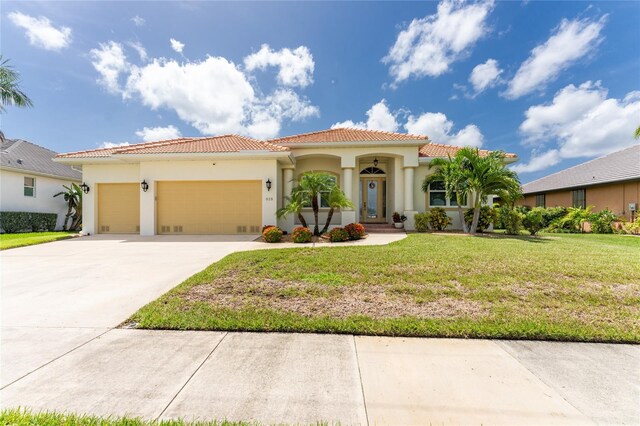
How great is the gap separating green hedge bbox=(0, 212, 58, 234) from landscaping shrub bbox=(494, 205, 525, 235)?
2754cm

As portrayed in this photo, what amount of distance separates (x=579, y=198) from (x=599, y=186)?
2.00 metres

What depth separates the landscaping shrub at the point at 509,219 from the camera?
12.3 meters

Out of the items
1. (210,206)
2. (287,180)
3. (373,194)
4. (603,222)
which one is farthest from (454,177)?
(210,206)

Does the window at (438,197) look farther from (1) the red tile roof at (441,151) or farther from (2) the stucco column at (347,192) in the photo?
(2) the stucco column at (347,192)

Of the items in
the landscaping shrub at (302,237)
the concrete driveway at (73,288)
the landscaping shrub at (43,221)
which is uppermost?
the landscaping shrub at (43,221)

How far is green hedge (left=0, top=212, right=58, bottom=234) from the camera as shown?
14.9m

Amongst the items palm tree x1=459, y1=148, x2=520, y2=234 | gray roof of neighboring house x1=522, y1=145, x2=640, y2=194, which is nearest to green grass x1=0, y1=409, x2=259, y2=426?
palm tree x1=459, y1=148, x2=520, y2=234

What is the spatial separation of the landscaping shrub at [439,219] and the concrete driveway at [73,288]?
9641mm

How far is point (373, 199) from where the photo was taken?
50.8 ft

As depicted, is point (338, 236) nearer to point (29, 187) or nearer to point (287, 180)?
point (287, 180)

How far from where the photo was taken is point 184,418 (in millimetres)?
2080

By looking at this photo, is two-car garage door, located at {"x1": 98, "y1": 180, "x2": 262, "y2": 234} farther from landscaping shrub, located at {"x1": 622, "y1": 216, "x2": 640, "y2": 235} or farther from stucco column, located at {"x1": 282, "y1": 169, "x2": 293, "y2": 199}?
landscaping shrub, located at {"x1": 622, "y1": 216, "x2": 640, "y2": 235}

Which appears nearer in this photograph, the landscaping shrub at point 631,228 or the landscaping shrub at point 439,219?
the landscaping shrub at point 439,219

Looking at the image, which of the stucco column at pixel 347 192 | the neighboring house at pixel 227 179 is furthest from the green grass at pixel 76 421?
→ the stucco column at pixel 347 192
